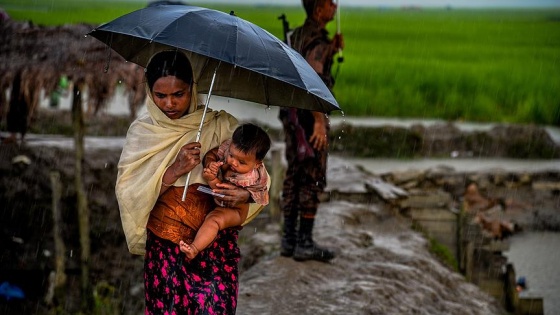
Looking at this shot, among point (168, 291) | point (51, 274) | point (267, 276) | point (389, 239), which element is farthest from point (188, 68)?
point (51, 274)

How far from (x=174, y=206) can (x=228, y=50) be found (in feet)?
2.07

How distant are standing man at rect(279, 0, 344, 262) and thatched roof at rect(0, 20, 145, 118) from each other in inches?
102

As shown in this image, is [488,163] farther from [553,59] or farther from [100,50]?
[553,59]

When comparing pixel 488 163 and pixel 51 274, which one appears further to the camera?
pixel 488 163

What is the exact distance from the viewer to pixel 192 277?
293cm

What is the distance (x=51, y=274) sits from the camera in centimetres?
723

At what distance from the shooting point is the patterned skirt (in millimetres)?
2920

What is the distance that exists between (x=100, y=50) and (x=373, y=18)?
28.2 metres

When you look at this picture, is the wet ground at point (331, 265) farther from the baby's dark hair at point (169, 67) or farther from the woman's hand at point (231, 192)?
the baby's dark hair at point (169, 67)

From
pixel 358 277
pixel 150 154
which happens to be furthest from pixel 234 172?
pixel 358 277

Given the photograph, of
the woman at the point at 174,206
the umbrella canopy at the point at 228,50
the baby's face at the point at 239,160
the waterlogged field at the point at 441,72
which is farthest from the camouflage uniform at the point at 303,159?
the waterlogged field at the point at 441,72

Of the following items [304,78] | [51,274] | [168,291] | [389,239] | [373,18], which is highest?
[373,18]

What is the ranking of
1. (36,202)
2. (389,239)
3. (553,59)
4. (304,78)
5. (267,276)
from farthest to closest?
(553,59) → (36,202) → (389,239) → (267,276) → (304,78)

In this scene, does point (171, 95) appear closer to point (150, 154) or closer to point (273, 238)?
point (150, 154)
